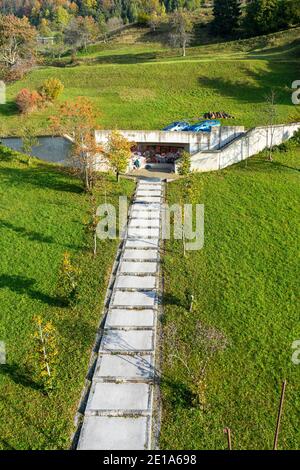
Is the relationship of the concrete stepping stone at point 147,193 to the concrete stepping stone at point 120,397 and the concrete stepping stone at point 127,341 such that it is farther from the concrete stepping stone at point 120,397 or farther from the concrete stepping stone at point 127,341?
the concrete stepping stone at point 120,397

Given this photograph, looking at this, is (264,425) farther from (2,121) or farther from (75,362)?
(2,121)

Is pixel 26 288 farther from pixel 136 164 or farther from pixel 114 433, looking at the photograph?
pixel 136 164

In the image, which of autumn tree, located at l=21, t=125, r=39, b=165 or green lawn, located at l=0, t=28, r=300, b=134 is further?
green lawn, located at l=0, t=28, r=300, b=134

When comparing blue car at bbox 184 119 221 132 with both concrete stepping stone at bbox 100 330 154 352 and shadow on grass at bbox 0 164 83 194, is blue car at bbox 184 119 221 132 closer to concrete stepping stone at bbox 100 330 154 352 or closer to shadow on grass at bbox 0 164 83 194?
shadow on grass at bbox 0 164 83 194

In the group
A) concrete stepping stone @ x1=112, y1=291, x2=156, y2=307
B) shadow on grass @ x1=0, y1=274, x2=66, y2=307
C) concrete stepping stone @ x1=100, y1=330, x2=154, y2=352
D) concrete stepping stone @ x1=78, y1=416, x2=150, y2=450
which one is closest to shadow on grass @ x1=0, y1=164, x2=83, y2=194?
shadow on grass @ x1=0, y1=274, x2=66, y2=307

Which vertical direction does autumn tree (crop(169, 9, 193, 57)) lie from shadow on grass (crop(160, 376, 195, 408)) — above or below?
above

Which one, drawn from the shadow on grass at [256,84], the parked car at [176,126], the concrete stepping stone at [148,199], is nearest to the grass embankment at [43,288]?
the concrete stepping stone at [148,199]

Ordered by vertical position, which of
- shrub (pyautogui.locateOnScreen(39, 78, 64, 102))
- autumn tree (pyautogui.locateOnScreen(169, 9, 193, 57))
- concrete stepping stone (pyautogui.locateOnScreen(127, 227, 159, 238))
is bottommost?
concrete stepping stone (pyautogui.locateOnScreen(127, 227, 159, 238))
